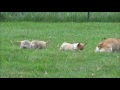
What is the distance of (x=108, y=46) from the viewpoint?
9953 millimetres

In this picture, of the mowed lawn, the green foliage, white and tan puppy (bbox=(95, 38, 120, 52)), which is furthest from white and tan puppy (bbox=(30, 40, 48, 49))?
the green foliage

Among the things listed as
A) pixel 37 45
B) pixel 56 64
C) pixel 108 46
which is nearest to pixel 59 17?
pixel 37 45

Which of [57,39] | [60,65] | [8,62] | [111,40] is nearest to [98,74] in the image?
[60,65]

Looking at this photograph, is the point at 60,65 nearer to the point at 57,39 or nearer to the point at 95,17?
the point at 57,39

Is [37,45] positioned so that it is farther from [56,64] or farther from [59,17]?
[59,17]

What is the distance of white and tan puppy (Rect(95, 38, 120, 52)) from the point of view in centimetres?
988

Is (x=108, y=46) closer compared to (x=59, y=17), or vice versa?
(x=108, y=46)

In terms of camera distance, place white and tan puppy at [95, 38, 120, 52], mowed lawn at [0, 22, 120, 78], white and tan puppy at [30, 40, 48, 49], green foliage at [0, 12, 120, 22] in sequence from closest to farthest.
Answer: mowed lawn at [0, 22, 120, 78] < white and tan puppy at [95, 38, 120, 52] < white and tan puppy at [30, 40, 48, 49] < green foliage at [0, 12, 120, 22]

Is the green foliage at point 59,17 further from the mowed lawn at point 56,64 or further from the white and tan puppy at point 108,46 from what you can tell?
the white and tan puppy at point 108,46

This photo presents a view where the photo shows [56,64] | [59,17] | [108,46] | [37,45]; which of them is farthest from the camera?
[59,17]

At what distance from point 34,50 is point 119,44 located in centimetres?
195

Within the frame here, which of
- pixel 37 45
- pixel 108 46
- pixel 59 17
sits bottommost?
pixel 59 17

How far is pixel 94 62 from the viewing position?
28.1 ft

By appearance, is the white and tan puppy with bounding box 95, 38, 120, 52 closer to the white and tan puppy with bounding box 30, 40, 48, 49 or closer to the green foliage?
the white and tan puppy with bounding box 30, 40, 48, 49
